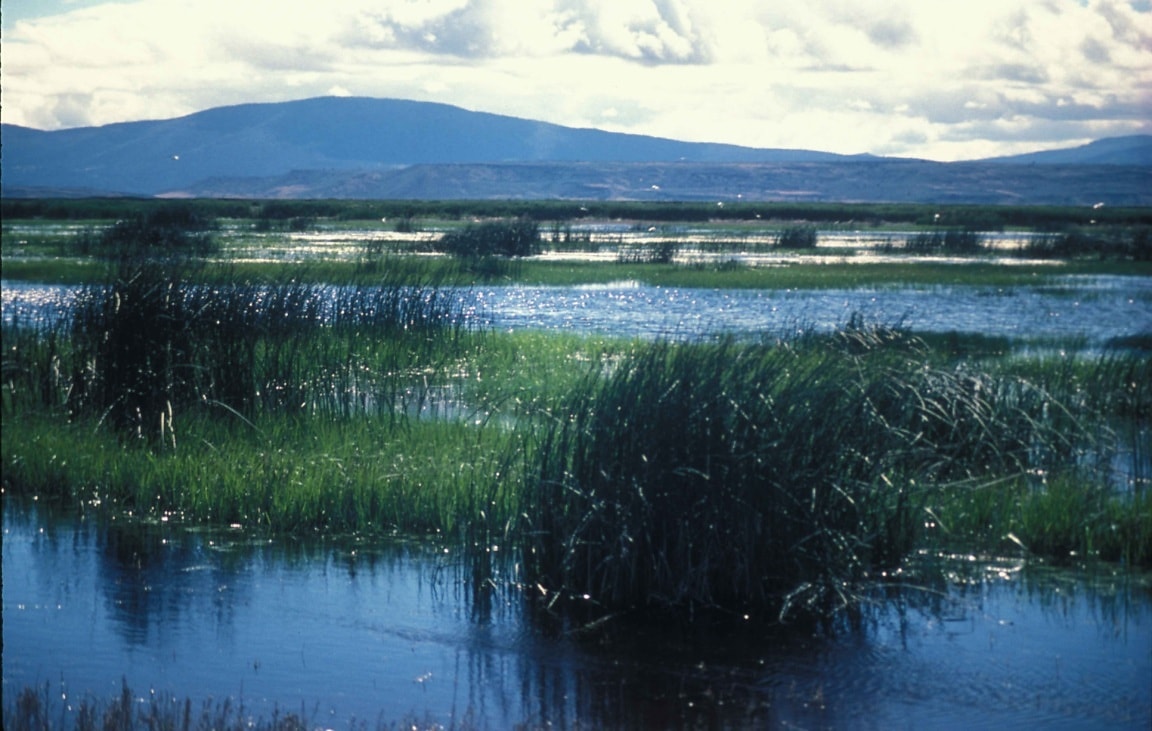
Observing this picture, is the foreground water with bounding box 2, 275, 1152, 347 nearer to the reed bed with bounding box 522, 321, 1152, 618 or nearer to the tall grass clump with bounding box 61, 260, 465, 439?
the tall grass clump with bounding box 61, 260, 465, 439

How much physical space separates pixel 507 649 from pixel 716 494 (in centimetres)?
165

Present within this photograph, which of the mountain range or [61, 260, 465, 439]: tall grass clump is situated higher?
the mountain range

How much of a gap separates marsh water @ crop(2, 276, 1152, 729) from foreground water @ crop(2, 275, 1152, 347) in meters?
10.9

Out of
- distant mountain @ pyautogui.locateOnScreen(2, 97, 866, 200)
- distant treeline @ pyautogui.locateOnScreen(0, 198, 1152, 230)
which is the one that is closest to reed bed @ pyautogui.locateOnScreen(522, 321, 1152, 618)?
distant treeline @ pyautogui.locateOnScreen(0, 198, 1152, 230)

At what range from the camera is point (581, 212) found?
72.1m

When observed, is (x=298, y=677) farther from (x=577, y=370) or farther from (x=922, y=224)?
(x=922, y=224)

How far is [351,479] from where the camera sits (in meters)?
9.80

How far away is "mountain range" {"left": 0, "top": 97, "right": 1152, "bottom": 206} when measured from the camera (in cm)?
7612

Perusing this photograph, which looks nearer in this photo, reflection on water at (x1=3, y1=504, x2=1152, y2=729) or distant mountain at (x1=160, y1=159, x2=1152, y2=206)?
reflection on water at (x1=3, y1=504, x2=1152, y2=729)

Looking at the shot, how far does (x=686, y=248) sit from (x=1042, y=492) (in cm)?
3440

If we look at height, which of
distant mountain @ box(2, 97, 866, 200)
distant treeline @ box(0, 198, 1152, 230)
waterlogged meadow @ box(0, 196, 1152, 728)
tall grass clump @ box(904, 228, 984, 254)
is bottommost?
waterlogged meadow @ box(0, 196, 1152, 728)

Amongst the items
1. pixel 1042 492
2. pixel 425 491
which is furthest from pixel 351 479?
pixel 1042 492

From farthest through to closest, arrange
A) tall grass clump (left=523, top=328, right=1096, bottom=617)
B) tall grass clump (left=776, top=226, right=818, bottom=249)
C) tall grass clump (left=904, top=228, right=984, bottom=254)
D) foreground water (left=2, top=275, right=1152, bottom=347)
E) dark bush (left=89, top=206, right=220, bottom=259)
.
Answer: tall grass clump (left=776, top=226, right=818, bottom=249) < tall grass clump (left=904, top=228, right=984, bottom=254) < dark bush (left=89, top=206, right=220, bottom=259) < foreground water (left=2, top=275, right=1152, bottom=347) < tall grass clump (left=523, top=328, right=1096, bottom=617)

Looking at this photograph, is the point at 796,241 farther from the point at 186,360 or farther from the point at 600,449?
the point at 600,449
